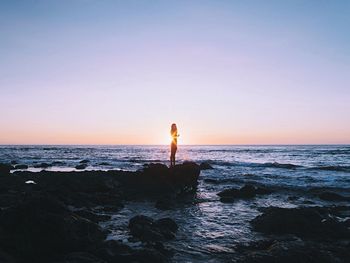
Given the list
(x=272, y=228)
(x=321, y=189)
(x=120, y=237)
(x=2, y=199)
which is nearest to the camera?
(x=120, y=237)

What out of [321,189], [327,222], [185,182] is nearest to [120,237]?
[327,222]

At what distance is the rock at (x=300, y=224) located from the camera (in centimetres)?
1115

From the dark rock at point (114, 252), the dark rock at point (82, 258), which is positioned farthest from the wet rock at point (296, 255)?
the dark rock at point (82, 258)

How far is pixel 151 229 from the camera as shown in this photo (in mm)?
10688

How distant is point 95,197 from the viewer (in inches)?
695

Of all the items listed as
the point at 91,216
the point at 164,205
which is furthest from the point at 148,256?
the point at 164,205

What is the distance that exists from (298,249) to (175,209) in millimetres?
8218

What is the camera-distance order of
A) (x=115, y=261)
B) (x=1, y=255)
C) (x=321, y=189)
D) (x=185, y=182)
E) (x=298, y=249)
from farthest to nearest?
(x=321, y=189) → (x=185, y=182) → (x=298, y=249) → (x=115, y=261) → (x=1, y=255)

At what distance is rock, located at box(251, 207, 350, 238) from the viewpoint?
11153 mm

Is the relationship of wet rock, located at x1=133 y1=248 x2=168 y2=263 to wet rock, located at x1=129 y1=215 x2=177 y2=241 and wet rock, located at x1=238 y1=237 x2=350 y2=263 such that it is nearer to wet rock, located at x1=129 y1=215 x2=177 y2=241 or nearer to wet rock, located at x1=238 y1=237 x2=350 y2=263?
wet rock, located at x1=129 y1=215 x2=177 y2=241

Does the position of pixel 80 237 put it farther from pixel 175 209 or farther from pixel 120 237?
pixel 175 209

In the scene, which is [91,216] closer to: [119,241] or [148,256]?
[119,241]

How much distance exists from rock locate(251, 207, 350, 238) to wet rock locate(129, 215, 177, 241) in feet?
10.3

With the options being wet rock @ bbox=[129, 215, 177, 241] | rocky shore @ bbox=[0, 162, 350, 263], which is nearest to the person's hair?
rocky shore @ bbox=[0, 162, 350, 263]
